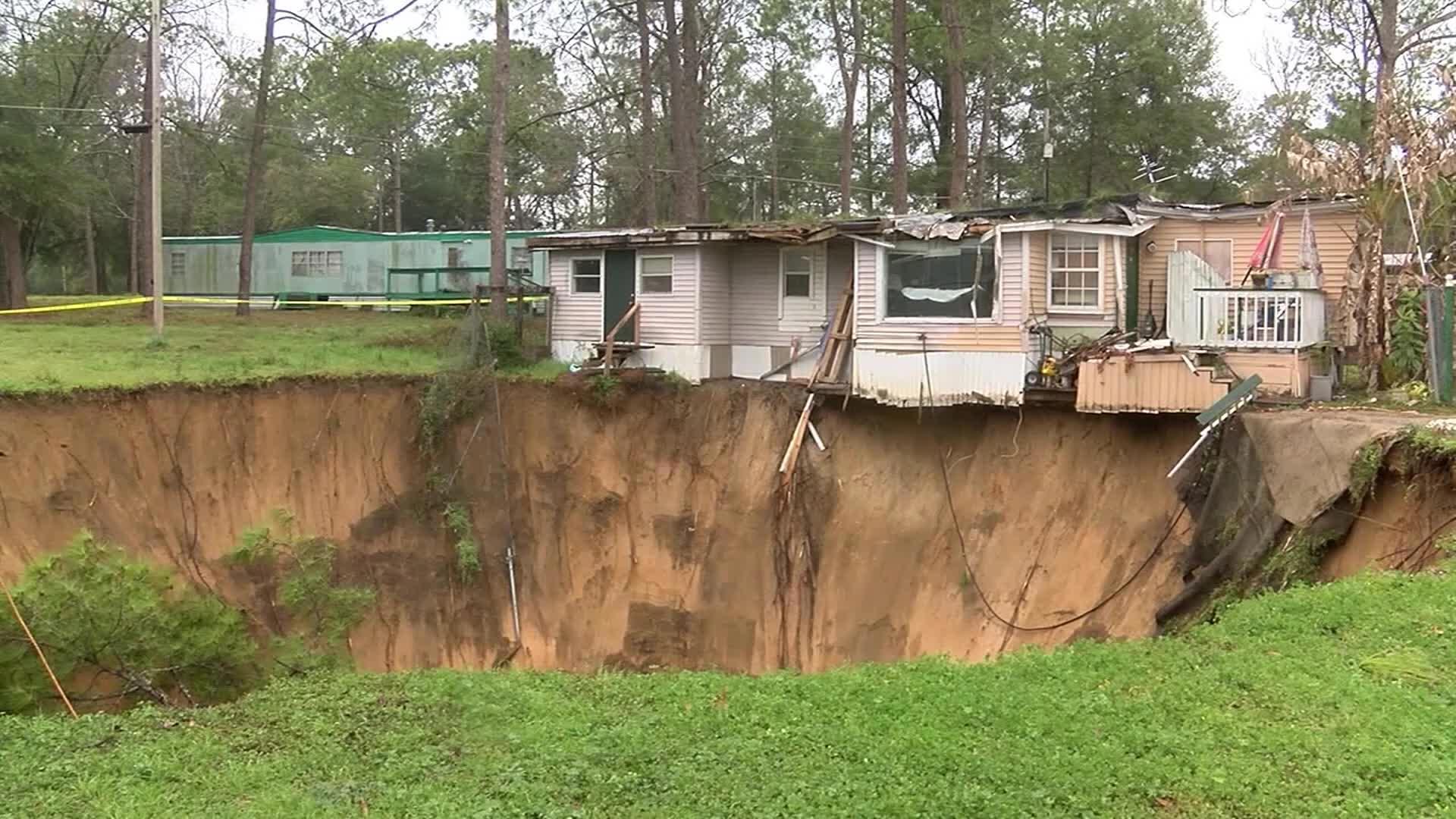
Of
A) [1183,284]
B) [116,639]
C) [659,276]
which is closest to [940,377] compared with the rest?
[1183,284]

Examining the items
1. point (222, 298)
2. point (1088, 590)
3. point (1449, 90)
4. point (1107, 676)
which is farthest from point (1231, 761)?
point (222, 298)

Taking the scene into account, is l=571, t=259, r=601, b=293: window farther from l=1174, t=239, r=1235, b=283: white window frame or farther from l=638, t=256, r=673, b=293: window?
l=1174, t=239, r=1235, b=283: white window frame

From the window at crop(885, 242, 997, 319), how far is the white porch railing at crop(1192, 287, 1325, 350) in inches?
120

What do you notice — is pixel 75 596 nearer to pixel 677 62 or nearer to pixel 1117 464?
pixel 1117 464

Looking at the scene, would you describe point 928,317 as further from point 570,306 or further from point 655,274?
point 570,306

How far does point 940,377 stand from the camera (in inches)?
704

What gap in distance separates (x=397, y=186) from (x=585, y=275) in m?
37.2

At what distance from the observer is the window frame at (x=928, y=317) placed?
1741 centimetres

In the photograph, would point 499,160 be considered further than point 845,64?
No

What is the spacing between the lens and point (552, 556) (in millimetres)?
19859

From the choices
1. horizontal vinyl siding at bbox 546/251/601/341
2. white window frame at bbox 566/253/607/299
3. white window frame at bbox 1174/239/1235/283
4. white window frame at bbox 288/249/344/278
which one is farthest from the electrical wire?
white window frame at bbox 288/249/344/278

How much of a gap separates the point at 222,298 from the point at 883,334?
2982cm

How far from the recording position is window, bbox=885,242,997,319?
57.6 ft

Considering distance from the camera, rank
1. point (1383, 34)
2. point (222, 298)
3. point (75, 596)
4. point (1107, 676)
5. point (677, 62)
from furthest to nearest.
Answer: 1. point (222, 298)
2. point (677, 62)
3. point (1383, 34)
4. point (75, 596)
5. point (1107, 676)
